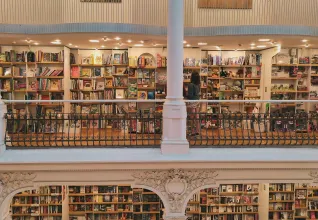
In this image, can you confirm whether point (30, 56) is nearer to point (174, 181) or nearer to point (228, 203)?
point (174, 181)

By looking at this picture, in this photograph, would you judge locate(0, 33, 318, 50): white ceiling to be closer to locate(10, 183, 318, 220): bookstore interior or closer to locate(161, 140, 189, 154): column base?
locate(161, 140, 189, 154): column base

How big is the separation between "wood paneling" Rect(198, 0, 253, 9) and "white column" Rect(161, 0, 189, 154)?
103 inches

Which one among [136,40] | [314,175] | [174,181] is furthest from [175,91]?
[136,40]

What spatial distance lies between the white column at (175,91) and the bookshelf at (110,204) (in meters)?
3.57

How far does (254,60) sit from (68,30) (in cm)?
479

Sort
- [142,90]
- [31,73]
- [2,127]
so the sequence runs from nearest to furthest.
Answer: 1. [2,127]
2. [31,73]
3. [142,90]

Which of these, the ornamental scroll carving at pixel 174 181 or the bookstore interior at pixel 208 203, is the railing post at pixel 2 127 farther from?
the bookstore interior at pixel 208 203

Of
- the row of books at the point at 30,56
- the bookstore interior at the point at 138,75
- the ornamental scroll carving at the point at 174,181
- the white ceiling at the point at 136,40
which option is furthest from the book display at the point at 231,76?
the ornamental scroll carving at the point at 174,181

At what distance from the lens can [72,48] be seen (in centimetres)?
916

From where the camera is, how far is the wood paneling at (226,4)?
7.51 metres

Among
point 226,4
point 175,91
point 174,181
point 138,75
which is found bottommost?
point 174,181

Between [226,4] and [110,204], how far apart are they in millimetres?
5199

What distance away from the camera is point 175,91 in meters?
5.19

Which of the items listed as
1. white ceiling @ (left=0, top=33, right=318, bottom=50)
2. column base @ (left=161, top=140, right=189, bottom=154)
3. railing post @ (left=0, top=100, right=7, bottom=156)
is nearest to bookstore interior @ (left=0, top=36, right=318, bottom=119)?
white ceiling @ (left=0, top=33, right=318, bottom=50)
